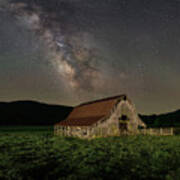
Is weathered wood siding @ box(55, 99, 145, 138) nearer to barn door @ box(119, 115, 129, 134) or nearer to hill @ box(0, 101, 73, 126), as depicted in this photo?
barn door @ box(119, 115, 129, 134)

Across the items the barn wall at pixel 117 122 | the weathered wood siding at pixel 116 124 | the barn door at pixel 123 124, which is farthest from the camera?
the barn door at pixel 123 124

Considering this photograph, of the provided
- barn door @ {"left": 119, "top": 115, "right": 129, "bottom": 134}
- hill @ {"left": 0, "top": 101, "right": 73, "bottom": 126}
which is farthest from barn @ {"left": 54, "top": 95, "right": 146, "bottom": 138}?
hill @ {"left": 0, "top": 101, "right": 73, "bottom": 126}

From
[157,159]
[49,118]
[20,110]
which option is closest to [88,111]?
[157,159]

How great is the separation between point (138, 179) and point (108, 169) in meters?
1.88

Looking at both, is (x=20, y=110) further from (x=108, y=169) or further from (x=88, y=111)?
(x=108, y=169)

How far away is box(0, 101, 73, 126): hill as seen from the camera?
333 ft

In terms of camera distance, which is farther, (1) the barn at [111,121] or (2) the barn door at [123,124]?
(2) the barn door at [123,124]

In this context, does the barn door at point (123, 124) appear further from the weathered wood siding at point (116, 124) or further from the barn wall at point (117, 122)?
the barn wall at point (117, 122)

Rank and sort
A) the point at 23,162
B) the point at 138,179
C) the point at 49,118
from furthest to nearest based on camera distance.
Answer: the point at 49,118, the point at 23,162, the point at 138,179

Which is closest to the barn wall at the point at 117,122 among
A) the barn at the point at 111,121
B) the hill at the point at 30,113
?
the barn at the point at 111,121

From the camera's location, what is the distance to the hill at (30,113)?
3994 inches

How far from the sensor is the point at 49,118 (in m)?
110

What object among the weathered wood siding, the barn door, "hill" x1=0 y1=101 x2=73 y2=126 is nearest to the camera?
the weathered wood siding

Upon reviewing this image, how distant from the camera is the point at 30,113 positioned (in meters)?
117
